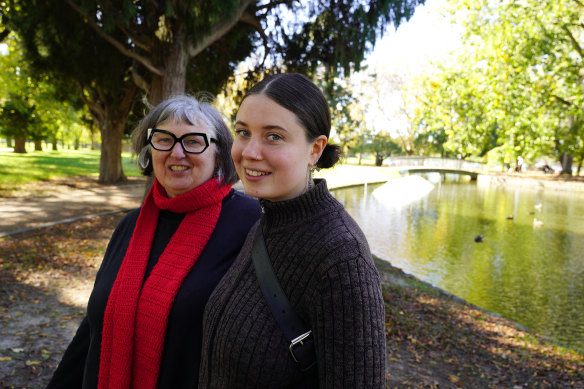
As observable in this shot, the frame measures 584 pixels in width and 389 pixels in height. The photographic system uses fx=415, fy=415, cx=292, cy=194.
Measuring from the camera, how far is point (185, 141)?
2.02m

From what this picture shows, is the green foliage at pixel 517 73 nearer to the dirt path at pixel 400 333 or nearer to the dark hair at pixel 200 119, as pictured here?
the dirt path at pixel 400 333

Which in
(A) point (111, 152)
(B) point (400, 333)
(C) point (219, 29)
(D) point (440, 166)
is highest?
(C) point (219, 29)

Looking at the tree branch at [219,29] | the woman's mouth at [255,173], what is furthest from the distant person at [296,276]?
the tree branch at [219,29]

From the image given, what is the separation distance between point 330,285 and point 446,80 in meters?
16.0

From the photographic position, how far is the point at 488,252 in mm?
12414

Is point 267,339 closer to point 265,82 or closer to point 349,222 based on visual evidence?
point 349,222

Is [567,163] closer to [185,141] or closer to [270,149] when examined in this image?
[185,141]

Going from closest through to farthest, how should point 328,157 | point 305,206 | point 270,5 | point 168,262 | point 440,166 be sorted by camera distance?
1. point 305,206
2. point 328,157
3. point 168,262
4. point 270,5
5. point 440,166

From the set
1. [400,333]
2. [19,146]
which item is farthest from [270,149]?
[19,146]

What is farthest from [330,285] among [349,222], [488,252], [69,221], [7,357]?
[488,252]

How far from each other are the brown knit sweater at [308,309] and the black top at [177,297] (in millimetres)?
297

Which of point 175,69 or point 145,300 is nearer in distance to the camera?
point 145,300

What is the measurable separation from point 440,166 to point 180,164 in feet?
133

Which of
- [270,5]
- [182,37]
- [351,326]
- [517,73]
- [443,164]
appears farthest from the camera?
[443,164]
